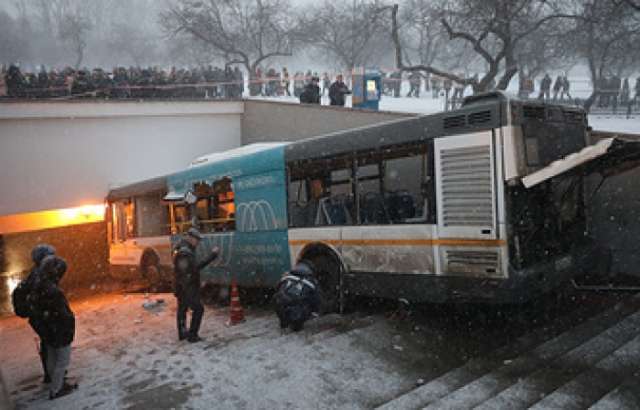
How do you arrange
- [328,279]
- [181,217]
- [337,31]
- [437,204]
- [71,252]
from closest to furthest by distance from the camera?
[437,204], [328,279], [181,217], [71,252], [337,31]

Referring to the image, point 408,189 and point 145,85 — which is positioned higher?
point 145,85

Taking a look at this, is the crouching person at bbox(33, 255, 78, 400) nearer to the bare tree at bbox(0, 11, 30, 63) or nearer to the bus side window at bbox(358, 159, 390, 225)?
the bus side window at bbox(358, 159, 390, 225)

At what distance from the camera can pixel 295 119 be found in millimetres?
16547

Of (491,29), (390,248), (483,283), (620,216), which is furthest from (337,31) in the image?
(483,283)

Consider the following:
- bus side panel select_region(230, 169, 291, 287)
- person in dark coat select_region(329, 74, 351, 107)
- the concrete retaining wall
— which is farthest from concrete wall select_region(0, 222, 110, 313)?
the concrete retaining wall

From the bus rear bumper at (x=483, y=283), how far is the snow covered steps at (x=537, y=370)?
605 millimetres

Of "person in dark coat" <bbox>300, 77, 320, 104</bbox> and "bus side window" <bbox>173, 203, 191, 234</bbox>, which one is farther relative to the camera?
"person in dark coat" <bbox>300, 77, 320, 104</bbox>

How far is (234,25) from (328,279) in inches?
1264

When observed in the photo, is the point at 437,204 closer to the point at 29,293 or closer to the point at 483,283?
the point at 483,283

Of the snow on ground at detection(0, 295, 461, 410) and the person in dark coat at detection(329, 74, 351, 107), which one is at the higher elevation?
the person in dark coat at detection(329, 74, 351, 107)

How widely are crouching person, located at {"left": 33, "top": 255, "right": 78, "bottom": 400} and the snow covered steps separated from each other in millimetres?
3604

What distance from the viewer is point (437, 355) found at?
6.11 metres

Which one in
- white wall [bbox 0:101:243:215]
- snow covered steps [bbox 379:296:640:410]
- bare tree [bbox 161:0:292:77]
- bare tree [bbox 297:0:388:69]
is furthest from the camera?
bare tree [bbox 297:0:388:69]

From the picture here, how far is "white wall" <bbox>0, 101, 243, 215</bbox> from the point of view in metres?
16.1
